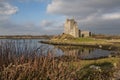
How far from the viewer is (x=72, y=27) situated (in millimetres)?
113000

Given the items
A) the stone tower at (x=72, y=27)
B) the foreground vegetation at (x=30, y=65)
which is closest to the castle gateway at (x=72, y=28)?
the stone tower at (x=72, y=27)

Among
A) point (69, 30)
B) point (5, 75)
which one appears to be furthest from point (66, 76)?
point (69, 30)

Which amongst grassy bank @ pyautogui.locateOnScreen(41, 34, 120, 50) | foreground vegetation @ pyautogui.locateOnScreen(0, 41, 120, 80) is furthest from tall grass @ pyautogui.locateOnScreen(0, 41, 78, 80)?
grassy bank @ pyautogui.locateOnScreen(41, 34, 120, 50)

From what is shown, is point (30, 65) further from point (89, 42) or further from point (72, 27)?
point (72, 27)

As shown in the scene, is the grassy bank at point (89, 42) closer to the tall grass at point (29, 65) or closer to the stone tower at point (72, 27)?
the stone tower at point (72, 27)

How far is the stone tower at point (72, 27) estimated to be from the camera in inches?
4409

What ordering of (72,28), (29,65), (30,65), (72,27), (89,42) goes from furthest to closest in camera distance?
(72,27) < (72,28) < (89,42) < (30,65) < (29,65)

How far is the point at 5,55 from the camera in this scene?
920 centimetres

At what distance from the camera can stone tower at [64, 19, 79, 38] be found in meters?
112

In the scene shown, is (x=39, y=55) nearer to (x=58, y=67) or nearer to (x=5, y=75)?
(x=58, y=67)

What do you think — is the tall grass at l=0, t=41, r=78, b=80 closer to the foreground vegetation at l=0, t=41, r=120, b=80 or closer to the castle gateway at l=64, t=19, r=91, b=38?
the foreground vegetation at l=0, t=41, r=120, b=80

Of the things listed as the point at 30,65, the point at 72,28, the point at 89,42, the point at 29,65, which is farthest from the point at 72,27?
the point at 29,65

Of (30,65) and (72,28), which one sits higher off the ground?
(72,28)

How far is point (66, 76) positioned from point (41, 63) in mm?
883
